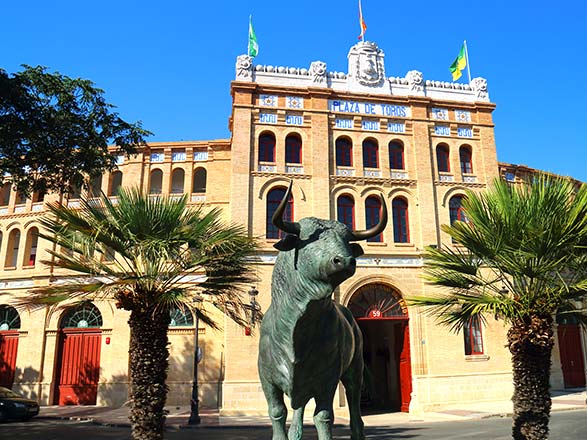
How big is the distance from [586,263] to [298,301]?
26.7 feet

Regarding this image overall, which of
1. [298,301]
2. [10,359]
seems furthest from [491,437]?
[10,359]

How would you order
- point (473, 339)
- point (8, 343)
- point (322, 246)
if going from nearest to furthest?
point (322, 246), point (473, 339), point (8, 343)

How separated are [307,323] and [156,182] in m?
24.2

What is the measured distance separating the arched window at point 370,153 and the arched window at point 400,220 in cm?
206

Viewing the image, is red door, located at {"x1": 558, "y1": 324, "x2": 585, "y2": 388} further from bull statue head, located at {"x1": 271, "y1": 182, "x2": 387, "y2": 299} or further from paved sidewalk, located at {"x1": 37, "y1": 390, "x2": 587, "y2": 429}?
bull statue head, located at {"x1": 271, "y1": 182, "x2": 387, "y2": 299}

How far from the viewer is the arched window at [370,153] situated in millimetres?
23984

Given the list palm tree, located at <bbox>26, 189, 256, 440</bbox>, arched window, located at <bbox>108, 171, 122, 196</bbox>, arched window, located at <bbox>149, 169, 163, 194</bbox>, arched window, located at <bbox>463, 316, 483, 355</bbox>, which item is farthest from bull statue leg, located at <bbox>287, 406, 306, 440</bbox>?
arched window, located at <bbox>108, 171, 122, 196</bbox>

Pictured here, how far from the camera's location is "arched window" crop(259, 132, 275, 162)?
23.1m

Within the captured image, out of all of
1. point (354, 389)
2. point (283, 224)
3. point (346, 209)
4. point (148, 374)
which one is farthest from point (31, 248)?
point (283, 224)

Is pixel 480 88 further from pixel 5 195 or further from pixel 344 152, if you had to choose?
pixel 5 195

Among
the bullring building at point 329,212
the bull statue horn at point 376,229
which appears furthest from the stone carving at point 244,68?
the bull statue horn at point 376,229

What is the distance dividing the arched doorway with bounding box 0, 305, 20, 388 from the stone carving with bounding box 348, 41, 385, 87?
20416 millimetres

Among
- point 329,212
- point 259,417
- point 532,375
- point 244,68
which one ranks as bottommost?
point 259,417

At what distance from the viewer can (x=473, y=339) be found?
22156 millimetres
